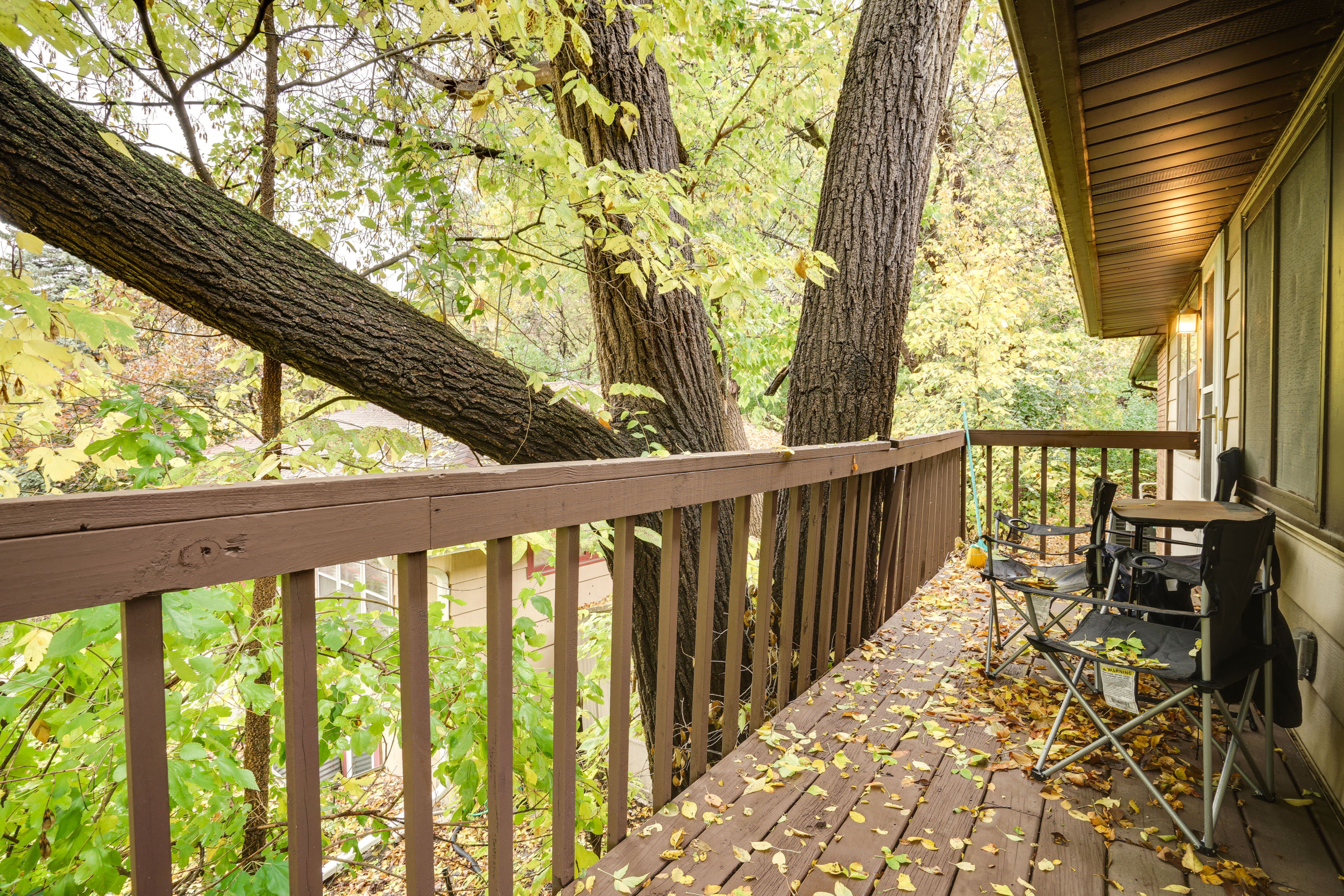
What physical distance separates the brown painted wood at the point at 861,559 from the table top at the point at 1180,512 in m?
1.06

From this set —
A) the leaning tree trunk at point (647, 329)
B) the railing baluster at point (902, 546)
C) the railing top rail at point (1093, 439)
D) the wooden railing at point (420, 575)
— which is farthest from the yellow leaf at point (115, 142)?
the railing top rail at point (1093, 439)

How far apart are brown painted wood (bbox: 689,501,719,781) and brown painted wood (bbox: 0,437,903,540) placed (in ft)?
1.22

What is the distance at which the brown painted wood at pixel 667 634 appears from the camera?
182 cm

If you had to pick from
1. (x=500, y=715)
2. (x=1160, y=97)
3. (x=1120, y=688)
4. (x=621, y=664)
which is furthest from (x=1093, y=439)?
(x=500, y=715)

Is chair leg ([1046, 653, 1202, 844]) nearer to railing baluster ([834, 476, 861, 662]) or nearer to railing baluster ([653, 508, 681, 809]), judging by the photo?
railing baluster ([834, 476, 861, 662])

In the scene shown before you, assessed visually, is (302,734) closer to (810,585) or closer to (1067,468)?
(810,585)

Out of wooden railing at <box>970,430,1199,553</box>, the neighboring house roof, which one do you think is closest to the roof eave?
the neighboring house roof

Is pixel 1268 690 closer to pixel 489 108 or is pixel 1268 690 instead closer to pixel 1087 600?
pixel 1087 600

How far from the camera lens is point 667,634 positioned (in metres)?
1.88

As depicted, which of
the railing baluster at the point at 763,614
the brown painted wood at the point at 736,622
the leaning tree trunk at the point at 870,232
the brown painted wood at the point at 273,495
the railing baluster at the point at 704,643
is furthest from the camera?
the leaning tree trunk at the point at 870,232

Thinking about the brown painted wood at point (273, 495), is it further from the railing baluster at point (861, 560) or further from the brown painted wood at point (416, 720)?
the railing baluster at point (861, 560)

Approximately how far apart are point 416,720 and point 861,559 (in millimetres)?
2437

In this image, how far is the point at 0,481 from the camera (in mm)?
2270

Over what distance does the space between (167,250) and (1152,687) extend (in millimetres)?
4039
